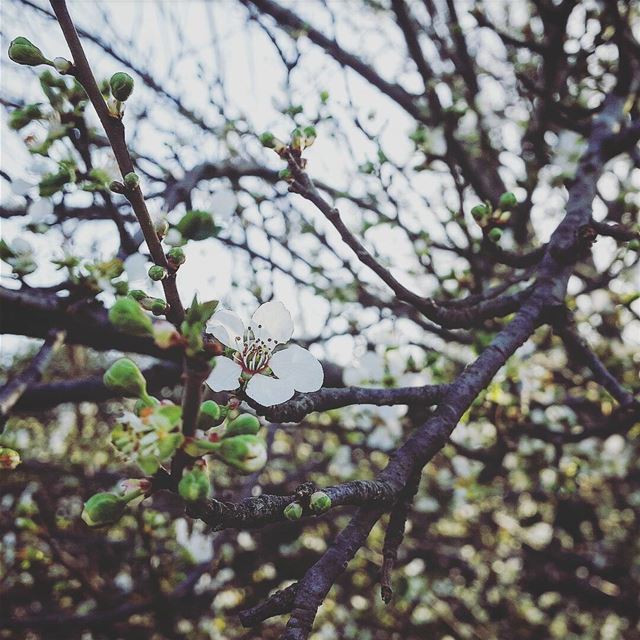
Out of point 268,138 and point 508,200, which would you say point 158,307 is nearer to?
point 268,138

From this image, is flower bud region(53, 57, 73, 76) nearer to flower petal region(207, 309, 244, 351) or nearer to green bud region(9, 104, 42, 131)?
flower petal region(207, 309, 244, 351)

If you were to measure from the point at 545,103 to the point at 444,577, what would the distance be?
3269mm

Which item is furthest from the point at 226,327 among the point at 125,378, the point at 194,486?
the point at 194,486

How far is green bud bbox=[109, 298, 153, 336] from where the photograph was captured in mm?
760

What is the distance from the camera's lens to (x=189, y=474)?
745 mm

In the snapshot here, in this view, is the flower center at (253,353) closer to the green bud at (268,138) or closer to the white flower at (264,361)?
the white flower at (264,361)

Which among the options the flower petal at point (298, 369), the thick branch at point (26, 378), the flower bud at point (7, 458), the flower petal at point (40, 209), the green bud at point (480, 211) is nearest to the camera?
the flower petal at point (298, 369)

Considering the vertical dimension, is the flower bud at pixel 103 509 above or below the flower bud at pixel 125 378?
below

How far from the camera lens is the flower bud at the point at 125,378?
31.9 inches

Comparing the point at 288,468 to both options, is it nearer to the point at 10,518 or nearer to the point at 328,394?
the point at 10,518

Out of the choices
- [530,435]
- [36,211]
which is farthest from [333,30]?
[530,435]

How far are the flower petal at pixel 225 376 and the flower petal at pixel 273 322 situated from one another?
232 millimetres

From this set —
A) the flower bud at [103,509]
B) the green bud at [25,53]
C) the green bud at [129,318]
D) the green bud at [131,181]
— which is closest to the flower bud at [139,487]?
the flower bud at [103,509]

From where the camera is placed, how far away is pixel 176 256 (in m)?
0.94
